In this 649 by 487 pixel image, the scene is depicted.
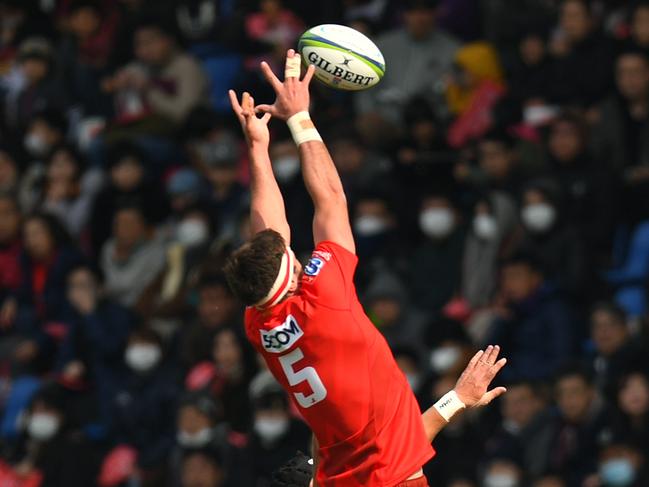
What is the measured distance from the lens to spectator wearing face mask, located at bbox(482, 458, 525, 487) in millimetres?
12672

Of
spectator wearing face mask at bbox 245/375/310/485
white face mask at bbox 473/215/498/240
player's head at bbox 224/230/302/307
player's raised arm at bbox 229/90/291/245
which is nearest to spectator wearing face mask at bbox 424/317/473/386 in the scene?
white face mask at bbox 473/215/498/240

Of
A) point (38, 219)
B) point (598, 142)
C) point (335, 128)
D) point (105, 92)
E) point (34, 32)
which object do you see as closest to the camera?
point (598, 142)

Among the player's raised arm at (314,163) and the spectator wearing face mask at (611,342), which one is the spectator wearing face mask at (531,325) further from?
the player's raised arm at (314,163)

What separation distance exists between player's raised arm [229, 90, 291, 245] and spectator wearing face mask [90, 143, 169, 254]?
7587mm

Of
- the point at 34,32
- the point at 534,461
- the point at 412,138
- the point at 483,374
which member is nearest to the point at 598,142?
the point at 412,138

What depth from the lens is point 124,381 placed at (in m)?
15.5

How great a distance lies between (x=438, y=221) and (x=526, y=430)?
2090mm

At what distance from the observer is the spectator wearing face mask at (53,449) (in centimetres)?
1489

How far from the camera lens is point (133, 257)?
53.2 ft

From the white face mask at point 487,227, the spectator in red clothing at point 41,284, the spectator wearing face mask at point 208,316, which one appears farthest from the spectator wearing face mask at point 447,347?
the spectator in red clothing at point 41,284

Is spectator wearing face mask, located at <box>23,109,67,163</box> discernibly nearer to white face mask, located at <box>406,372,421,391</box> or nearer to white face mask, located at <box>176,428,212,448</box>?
white face mask, located at <box>176,428,212,448</box>

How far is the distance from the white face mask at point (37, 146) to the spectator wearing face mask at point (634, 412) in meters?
7.48

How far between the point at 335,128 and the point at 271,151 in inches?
25.0

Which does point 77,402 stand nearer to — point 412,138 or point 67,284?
point 67,284
